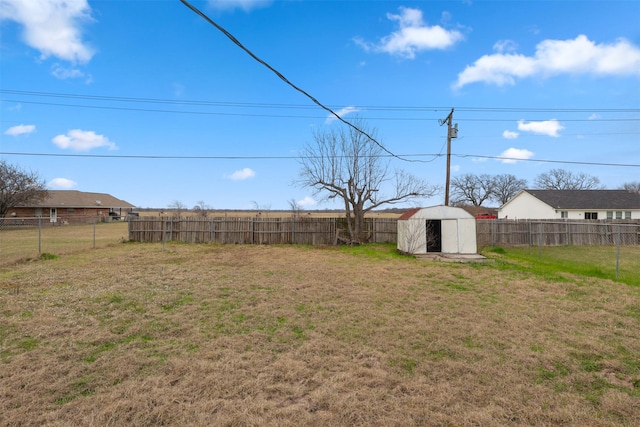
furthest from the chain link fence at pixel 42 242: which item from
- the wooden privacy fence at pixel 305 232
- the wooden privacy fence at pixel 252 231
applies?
the wooden privacy fence at pixel 252 231

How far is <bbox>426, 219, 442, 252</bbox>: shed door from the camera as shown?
13.7 m

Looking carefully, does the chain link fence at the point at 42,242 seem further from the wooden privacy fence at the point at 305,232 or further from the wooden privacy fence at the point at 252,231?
the wooden privacy fence at the point at 252,231

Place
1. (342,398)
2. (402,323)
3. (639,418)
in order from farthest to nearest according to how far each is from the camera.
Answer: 1. (402,323)
2. (342,398)
3. (639,418)

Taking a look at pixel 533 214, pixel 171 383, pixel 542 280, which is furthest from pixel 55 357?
pixel 533 214

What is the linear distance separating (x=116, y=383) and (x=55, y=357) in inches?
45.9

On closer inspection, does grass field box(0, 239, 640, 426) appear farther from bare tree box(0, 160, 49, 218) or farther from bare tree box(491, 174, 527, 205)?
bare tree box(491, 174, 527, 205)

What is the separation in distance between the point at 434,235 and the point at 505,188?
42.9 meters

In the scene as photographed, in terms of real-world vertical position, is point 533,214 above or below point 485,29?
below

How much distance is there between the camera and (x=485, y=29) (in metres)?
10.3

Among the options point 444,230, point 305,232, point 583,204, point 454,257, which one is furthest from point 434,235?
point 583,204

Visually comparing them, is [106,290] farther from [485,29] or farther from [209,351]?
[485,29]

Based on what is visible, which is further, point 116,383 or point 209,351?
point 209,351

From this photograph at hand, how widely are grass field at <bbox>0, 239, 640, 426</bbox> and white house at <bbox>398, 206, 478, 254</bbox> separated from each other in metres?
5.58

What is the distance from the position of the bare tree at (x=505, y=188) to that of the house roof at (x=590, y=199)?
61.0ft
